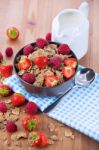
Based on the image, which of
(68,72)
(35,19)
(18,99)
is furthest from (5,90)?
(35,19)

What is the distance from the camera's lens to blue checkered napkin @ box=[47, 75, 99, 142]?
2.76ft

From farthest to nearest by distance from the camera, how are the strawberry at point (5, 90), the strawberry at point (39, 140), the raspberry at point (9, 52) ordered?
1. the raspberry at point (9, 52)
2. the strawberry at point (5, 90)
3. the strawberry at point (39, 140)

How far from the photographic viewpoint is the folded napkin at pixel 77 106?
85 cm

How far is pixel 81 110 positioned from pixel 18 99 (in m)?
0.15

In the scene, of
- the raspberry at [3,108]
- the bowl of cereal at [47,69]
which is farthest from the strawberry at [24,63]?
the raspberry at [3,108]

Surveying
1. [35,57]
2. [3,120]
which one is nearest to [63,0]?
[35,57]

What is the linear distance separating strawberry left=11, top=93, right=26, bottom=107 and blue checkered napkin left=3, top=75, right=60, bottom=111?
17mm

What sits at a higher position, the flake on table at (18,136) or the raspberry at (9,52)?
the raspberry at (9,52)

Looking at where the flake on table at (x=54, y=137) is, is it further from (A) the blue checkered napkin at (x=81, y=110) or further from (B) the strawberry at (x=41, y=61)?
(B) the strawberry at (x=41, y=61)

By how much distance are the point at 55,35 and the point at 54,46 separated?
52 mm

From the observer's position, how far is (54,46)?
96 cm

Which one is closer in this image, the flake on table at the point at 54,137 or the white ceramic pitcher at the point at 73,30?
the flake on table at the point at 54,137

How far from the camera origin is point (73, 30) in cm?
102

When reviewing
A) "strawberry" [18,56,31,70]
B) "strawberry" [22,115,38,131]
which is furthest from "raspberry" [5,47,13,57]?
"strawberry" [22,115,38,131]
